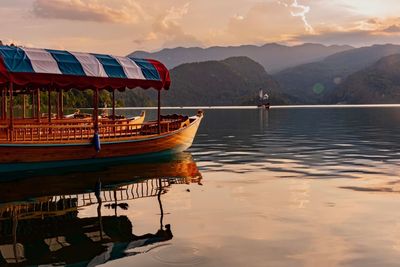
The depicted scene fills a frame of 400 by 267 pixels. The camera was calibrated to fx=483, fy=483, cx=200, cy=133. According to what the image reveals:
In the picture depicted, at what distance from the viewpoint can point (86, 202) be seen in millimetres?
16609

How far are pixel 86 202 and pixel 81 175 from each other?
20.4 feet

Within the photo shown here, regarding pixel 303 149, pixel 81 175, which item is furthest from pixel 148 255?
pixel 303 149

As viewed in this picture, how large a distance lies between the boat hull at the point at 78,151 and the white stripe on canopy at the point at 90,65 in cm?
388

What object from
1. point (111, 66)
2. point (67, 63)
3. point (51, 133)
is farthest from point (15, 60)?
point (111, 66)

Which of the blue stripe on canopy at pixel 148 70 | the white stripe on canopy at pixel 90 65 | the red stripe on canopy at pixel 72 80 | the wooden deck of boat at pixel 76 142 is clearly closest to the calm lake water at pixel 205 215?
the wooden deck of boat at pixel 76 142

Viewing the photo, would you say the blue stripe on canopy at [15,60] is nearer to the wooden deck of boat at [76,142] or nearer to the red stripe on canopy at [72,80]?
the red stripe on canopy at [72,80]

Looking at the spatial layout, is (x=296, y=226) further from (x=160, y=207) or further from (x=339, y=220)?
(x=160, y=207)

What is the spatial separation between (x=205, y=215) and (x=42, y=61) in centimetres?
1452

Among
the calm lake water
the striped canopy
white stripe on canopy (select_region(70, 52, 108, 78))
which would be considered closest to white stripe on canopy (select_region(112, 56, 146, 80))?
the striped canopy

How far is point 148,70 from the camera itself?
29.4m

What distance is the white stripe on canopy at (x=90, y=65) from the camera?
1032 inches

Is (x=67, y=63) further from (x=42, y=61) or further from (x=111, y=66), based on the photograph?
(x=111, y=66)

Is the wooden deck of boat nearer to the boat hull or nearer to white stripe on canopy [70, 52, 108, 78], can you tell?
the boat hull

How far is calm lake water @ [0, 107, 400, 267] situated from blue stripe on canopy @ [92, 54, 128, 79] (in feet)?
17.3
